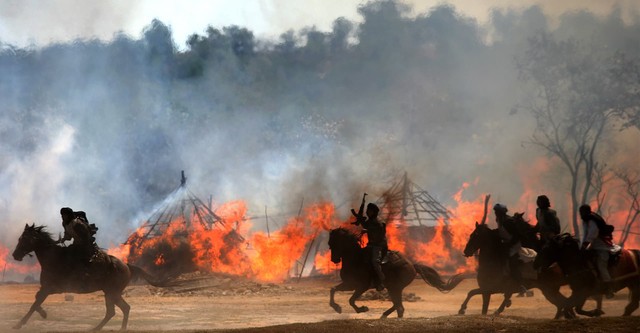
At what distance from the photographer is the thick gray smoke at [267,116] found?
166 feet

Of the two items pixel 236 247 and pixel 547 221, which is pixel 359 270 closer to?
pixel 547 221

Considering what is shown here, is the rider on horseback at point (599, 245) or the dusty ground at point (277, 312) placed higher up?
the rider on horseback at point (599, 245)

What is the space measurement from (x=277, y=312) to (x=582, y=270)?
36.3 ft

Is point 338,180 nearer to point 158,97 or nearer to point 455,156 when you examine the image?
point 455,156

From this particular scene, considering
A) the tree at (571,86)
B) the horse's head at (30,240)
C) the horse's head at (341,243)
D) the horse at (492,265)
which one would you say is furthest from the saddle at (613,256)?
the tree at (571,86)

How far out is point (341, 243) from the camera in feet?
62.4

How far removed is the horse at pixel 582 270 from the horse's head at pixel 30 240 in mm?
12277

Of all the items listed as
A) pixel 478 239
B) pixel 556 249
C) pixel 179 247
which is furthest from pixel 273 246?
pixel 556 249

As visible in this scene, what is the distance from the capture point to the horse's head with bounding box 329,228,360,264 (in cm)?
1898

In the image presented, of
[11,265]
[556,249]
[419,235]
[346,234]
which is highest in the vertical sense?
[419,235]

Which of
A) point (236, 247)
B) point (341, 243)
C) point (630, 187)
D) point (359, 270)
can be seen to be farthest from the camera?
point (630, 187)

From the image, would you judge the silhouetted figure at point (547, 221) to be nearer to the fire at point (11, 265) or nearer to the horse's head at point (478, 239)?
the horse's head at point (478, 239)

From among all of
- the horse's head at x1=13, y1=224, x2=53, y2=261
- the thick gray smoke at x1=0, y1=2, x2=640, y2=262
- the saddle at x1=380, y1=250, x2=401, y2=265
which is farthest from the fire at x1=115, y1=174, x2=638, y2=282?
the horse's head at x1=13, y1=224, x2=53, y2=261

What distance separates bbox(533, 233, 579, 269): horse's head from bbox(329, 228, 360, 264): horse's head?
4.92 meters
